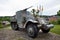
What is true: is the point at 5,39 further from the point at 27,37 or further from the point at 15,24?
the point at 15,24

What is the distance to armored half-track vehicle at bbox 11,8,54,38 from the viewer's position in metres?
8.75

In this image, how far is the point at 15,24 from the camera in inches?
432

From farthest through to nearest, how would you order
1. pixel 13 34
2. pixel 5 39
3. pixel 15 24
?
pixel 15 24 < pixel 13 34 < pixel 5 39

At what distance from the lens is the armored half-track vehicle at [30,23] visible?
8.75 metres

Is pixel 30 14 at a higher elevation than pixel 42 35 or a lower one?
higher

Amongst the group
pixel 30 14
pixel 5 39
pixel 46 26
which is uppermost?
pixel 30 14

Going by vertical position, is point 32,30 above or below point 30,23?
below

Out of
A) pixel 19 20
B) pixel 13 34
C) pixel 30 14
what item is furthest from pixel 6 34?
pixel 30 14

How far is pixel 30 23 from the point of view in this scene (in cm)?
916

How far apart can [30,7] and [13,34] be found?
1.91 m

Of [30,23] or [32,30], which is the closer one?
[32,30]

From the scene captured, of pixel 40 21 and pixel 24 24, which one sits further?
pixel 24 24

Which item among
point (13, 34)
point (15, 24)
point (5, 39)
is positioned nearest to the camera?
point (5, 39)

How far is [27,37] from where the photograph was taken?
9.03 meters
